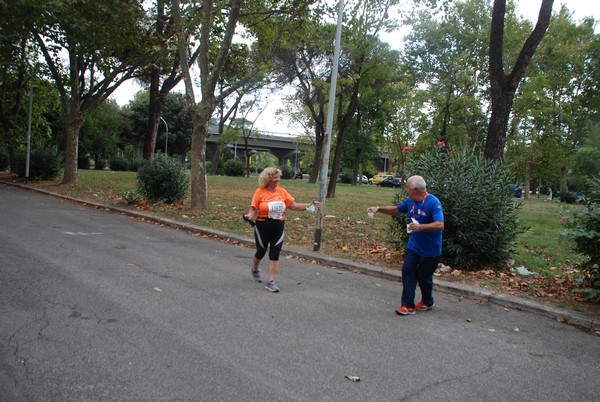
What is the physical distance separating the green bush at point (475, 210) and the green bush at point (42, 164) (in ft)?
70.5

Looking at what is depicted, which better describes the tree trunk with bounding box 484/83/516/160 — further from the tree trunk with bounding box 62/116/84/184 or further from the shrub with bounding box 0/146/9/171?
the shrub with bounding box 0/146/9/171

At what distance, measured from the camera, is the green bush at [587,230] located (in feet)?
18.4

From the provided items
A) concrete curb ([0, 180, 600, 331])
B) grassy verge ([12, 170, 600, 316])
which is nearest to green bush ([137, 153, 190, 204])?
grassy verge ([12, 170, 600, 316])

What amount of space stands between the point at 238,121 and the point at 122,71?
92.9 ft

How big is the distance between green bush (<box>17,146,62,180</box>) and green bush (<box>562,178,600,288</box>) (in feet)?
78.3

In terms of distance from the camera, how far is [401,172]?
854cm

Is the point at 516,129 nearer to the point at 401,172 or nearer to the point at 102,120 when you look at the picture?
the point at 401,172

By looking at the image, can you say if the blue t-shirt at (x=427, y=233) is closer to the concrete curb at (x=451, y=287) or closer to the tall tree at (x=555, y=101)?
the concrete curb at (x=451, y=287)

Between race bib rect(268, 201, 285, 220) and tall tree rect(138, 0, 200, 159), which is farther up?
tall tree rect(138, 0, 200, 159)

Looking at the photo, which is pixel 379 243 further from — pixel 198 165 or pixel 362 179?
pixel 362 179

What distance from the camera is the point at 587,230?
568 cm

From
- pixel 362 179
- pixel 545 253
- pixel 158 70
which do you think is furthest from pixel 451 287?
pixel 362 179

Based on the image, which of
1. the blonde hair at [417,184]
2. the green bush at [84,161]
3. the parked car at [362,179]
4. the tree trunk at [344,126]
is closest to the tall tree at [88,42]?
the tree trunk at [344,126]

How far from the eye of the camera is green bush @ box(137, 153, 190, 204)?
14.7 meters
